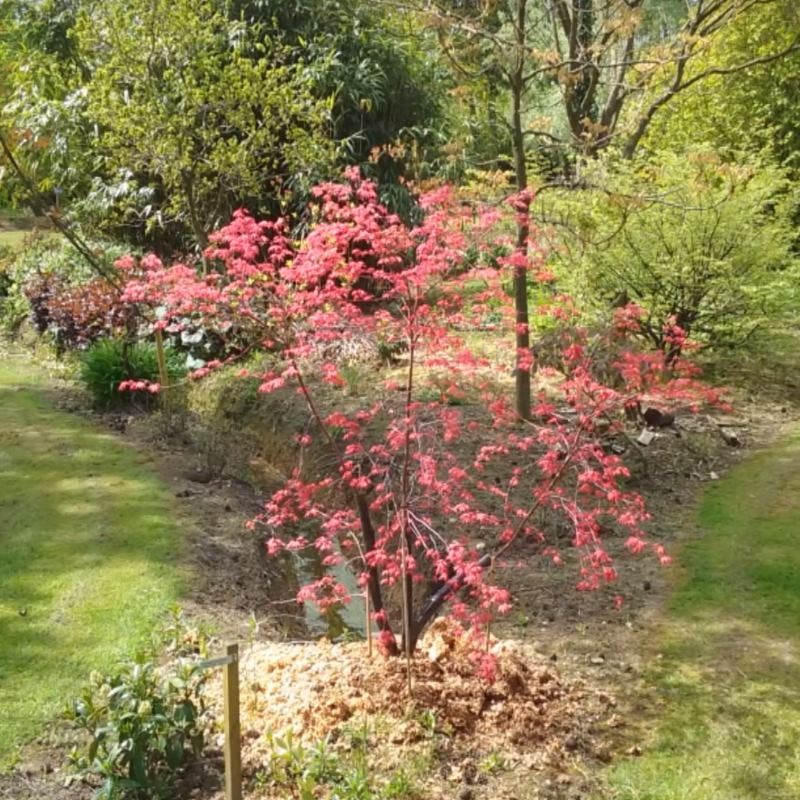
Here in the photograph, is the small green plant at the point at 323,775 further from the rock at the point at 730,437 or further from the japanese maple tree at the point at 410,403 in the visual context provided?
the rock at the point at 730,437

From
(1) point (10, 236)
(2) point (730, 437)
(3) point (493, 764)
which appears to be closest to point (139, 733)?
(3) point (493, 764)

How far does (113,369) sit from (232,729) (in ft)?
21.5

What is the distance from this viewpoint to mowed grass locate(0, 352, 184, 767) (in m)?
4.08

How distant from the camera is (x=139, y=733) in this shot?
3074 millimetres

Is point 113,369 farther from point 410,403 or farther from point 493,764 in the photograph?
point 493,764

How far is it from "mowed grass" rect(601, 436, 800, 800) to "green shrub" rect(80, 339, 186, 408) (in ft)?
19.1

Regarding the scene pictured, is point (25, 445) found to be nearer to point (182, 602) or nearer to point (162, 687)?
point (182, 602)

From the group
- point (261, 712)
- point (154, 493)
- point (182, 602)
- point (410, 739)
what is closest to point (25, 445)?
point (154, 493)

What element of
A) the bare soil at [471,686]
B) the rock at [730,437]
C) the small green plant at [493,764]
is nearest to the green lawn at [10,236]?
the bare soil at [471,686]

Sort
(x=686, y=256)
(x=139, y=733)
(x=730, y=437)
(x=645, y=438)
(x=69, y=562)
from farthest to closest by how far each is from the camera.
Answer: (x=686, y=256)
(x=730, y=437)
(x=645, y=438)
(x=69, y=562)
(x=139, y=733)

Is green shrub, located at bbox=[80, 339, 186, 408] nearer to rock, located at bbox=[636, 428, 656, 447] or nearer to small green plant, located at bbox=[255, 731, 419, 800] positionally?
rock, located at bbox=[636, 428, 656, 447]

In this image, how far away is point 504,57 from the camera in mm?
6184

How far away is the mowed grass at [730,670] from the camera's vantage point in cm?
320

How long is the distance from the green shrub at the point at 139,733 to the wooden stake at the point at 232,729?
0.18 m
